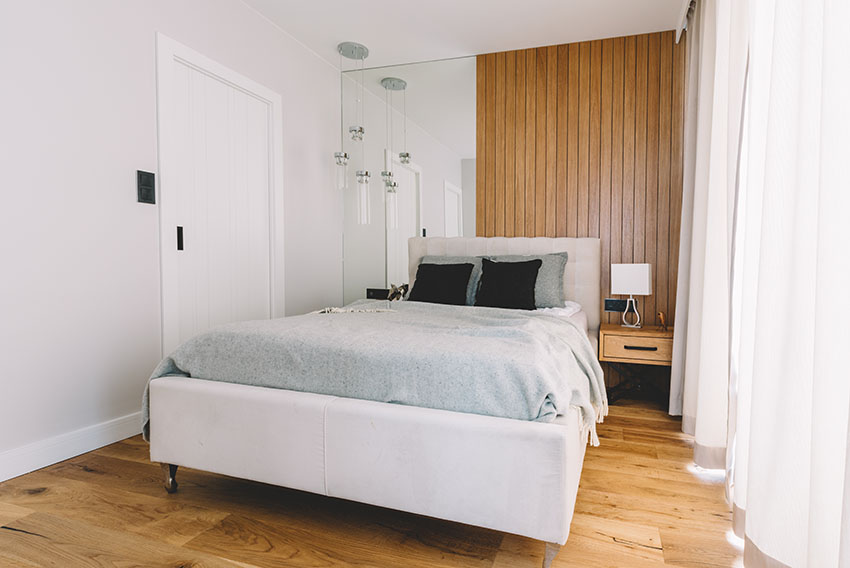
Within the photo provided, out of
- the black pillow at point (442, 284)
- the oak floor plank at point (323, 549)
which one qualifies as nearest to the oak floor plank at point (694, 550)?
the oak floor plank at point (323, 549)

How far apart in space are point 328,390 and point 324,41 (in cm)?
307

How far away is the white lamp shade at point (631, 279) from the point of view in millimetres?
3205

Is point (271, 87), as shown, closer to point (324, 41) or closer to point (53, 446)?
point (324, 41)

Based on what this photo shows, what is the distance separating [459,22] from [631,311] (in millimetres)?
2333

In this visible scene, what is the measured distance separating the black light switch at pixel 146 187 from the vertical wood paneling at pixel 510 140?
2418 millimetres

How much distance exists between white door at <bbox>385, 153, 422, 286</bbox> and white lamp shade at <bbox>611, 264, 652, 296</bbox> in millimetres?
1649

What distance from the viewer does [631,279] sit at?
323cm

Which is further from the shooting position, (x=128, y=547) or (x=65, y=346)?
(x=65, y=346)

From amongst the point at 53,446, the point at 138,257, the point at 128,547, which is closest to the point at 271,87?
the point at 138,257

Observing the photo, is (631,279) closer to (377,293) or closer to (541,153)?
(541,153)

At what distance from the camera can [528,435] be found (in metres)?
1.46

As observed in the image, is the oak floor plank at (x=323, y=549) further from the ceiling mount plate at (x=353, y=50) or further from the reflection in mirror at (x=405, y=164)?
the ceiling mount plate at (x=353, y=50)

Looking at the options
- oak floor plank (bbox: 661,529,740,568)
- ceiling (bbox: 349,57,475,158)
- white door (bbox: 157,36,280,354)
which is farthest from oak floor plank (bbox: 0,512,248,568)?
ceiling (bbox: 349,57,475,158)

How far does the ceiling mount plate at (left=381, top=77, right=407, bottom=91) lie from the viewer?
4246 millimetres
